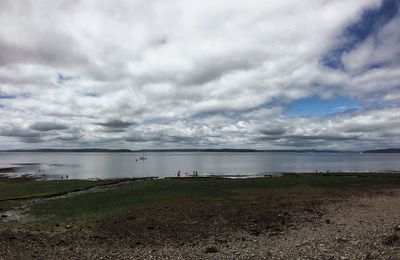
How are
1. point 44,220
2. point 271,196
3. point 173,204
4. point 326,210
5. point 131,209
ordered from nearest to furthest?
point 44,220
point 326,210
point 131,209
point 173,204
point 271,196

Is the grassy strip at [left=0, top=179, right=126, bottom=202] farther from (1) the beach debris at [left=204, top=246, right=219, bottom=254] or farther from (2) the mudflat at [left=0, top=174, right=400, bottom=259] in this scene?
(1) the beach debris at [left=204, top=246, right=219, bottom=254]

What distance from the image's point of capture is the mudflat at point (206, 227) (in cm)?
1918

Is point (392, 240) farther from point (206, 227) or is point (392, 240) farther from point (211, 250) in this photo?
point (206, 227)

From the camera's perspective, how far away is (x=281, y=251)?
61.7 ft

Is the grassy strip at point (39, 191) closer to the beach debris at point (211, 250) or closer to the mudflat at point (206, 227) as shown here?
the mudflat at point (206, 227)

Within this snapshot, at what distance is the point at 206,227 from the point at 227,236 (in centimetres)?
297

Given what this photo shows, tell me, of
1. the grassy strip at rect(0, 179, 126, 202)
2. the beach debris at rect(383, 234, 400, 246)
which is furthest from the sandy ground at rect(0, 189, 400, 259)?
the grassy strip at rect(0, 179, 126, 202)

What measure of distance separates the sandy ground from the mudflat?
52 mm

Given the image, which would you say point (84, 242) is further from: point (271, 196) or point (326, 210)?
point (271, 196)

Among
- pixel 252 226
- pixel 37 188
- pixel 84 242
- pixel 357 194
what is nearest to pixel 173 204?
pixel 252 226

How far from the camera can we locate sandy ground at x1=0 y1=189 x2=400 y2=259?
18.8 meters

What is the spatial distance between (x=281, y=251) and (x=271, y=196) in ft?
73.5

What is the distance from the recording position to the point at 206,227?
25562 mm

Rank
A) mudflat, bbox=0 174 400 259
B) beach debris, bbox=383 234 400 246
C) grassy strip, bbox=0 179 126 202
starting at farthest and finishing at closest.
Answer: grassy strip, bbox=0 179 126 202
beach debris, bbox=383 234 400 246
mudflat, bbox=0 174 400 259
